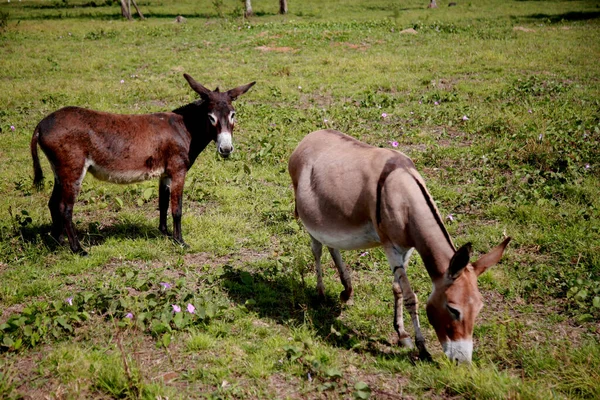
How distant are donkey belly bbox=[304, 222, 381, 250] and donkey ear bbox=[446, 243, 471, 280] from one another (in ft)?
3.15


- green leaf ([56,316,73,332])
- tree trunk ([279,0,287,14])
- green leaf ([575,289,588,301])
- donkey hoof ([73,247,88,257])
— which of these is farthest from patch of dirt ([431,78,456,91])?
tree trunk ([279,0,287,14])

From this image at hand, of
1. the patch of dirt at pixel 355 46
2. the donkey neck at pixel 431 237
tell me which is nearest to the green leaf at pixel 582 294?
the donkey neck at pixel 431 237

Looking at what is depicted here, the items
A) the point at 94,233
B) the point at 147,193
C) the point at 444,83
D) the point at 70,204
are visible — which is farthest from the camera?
the point at 444,83

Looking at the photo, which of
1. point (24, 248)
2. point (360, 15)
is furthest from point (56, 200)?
point (360, 15)

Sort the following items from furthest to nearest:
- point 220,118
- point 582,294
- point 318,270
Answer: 1. point 220,118
2. point 318,270
3. point 582,294

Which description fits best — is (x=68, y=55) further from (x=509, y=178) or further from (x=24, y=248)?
(x=509, y=178)

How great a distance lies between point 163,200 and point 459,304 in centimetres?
465

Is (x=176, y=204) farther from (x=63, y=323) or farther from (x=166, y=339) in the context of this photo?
(x=166, y=339)

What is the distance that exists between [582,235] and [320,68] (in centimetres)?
1114

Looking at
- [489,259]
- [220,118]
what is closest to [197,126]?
[220,118]

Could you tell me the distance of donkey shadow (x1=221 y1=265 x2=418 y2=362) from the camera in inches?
185

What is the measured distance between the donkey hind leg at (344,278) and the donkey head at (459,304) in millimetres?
1486

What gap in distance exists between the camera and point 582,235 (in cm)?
623

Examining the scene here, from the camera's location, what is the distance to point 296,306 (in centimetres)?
542
